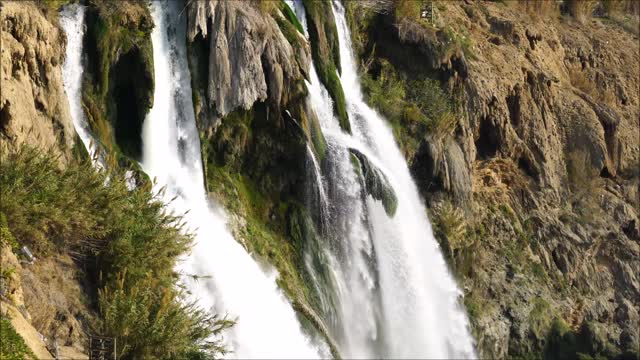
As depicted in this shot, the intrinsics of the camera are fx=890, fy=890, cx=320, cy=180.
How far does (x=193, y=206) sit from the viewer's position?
687 inches

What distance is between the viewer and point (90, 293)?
12.2 m

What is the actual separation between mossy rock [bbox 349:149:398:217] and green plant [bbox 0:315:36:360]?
12183 millimetres

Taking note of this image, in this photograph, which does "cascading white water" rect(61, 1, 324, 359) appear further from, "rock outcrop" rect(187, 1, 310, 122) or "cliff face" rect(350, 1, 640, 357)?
"cliff face" rect(350, 1, 640, 357)

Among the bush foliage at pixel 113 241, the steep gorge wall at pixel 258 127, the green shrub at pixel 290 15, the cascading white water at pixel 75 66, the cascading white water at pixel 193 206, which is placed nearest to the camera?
the bush foliage at pixel 113 241

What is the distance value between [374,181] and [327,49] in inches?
179

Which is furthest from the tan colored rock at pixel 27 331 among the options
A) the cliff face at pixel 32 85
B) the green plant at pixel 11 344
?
the cliff face at pixel 32 85

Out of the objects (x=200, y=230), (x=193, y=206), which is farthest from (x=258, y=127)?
(x=200, y=230)

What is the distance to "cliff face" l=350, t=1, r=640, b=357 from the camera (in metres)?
25.4

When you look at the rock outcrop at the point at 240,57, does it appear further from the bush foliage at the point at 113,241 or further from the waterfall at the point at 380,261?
the bush foliage at the point at 113,241

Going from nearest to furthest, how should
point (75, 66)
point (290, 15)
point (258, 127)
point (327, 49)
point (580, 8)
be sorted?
point (75, 66), point (258, 127), point (290, 15), point (327, 49), point (580, 8)

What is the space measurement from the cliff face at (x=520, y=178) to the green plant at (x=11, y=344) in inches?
643

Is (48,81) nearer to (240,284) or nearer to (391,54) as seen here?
(240,284)

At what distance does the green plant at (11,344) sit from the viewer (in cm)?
912

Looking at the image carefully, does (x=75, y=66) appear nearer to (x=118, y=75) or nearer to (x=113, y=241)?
(x=118, y=75)
